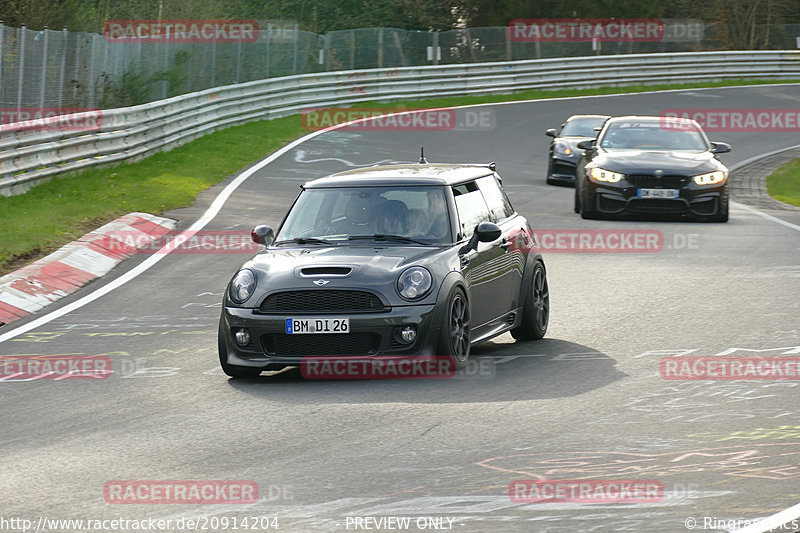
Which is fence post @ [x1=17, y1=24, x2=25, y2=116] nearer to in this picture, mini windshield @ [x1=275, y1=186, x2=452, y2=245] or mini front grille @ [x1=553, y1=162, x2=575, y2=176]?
mini front grille @ [x1=553, y1=162, x2=575, y2=176]

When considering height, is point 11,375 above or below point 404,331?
below

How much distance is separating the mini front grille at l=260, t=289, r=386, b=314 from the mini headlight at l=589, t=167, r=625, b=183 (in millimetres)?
11052

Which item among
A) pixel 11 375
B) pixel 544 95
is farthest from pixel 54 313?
pixel 544 95

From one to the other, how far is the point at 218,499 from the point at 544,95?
39180mm

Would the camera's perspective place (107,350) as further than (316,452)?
Yes

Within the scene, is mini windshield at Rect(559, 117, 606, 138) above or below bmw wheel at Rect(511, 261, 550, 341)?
above

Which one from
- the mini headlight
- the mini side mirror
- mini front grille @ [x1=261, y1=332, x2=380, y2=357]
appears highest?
the mini side mirror

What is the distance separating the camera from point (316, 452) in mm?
7434

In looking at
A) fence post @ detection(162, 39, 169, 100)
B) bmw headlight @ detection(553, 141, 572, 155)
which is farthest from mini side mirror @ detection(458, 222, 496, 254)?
fence post @ detection(162, 39, 169, 100)

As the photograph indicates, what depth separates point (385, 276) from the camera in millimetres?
9609

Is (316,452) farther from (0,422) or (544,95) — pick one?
(544,95)

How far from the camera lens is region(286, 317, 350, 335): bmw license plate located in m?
9.48

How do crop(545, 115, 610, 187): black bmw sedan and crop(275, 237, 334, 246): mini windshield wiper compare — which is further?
crop(545, 115, 610, 187): black bmw sedan

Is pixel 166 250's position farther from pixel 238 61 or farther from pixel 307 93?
pixel 307 93
